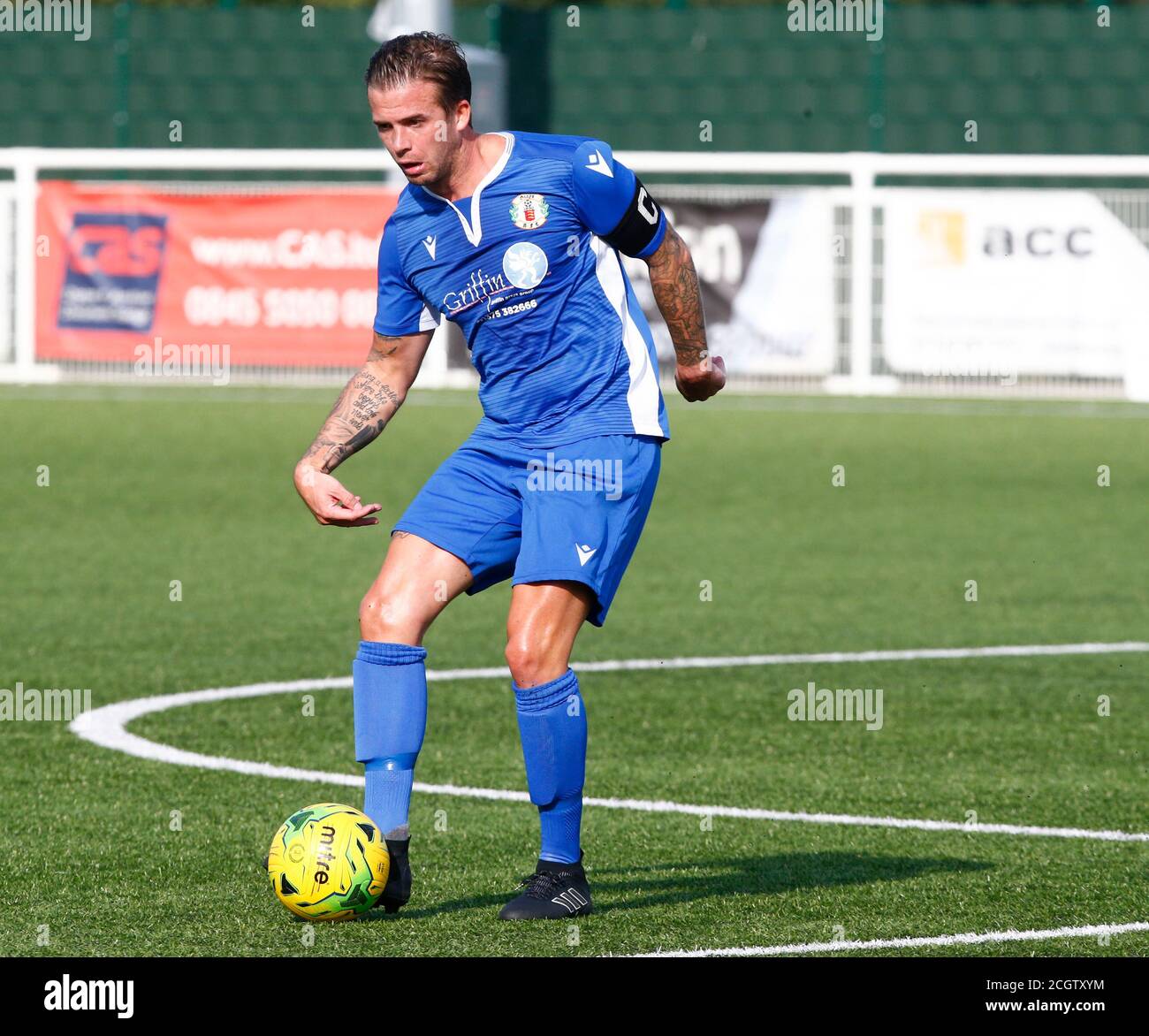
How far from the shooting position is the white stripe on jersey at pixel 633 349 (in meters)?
5.74

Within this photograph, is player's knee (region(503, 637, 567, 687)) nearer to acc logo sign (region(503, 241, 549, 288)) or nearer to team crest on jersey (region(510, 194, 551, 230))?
acc logo sign (region(503, 241, 549, 288))

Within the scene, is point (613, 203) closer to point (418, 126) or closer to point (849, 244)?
point (418, 126)

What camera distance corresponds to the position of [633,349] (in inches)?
228

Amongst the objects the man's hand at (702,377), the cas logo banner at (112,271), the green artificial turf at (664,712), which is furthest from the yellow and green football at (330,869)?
the cas logo banner at (112,271)

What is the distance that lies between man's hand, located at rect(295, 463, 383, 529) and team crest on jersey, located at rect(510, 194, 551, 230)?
2.42ft

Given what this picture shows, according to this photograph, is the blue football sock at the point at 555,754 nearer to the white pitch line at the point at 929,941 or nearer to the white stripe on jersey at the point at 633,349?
the white pitch line at the point at 929,941

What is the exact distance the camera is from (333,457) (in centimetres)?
579

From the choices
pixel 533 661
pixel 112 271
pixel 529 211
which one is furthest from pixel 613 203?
pixel 112 271

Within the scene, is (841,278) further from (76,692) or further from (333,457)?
(333,457)

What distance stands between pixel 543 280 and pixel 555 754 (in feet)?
3.59

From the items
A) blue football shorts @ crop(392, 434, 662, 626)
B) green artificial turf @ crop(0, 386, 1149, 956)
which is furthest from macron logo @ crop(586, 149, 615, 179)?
green artificial turf @ crop(0, 386, 1149, 956)

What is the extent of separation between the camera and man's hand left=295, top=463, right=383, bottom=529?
5.53m
